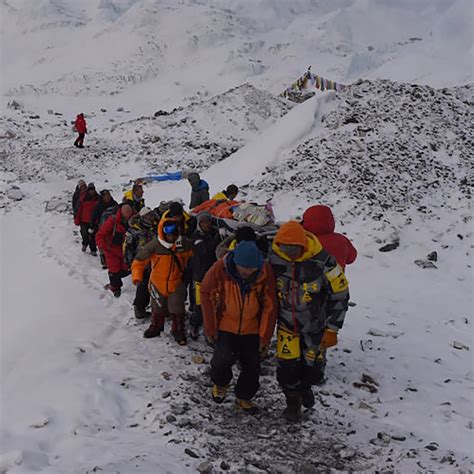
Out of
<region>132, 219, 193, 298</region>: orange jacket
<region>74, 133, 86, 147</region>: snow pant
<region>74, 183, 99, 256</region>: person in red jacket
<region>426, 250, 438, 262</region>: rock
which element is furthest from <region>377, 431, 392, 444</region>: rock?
<region>74, 133, 86, 147</region>: snow pant

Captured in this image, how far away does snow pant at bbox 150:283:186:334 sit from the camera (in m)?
6.11

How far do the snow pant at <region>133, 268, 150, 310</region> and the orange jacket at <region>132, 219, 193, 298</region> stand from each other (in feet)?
2.41

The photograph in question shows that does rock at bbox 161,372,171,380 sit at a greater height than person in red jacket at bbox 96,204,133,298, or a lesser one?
lesser

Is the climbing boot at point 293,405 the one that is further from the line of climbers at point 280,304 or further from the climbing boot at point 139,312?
the climbing boot at point 139,312

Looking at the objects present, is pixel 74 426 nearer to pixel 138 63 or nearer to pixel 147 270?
pixel 147 270

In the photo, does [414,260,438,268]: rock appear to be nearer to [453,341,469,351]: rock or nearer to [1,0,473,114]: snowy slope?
Answer: [453,341,469,351]: rock

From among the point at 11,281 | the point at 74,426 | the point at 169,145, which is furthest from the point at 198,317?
the point at 169,145

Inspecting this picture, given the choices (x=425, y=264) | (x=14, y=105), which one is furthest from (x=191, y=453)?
(x=14, y=105)

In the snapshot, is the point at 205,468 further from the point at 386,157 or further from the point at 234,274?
the point at 386,157

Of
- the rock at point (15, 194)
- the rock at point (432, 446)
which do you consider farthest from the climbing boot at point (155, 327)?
the rock at point (15, 194)

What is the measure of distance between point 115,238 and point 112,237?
0.05 metres

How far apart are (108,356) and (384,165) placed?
390 inches

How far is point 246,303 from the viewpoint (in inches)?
174

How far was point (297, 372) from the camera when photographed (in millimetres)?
4668
